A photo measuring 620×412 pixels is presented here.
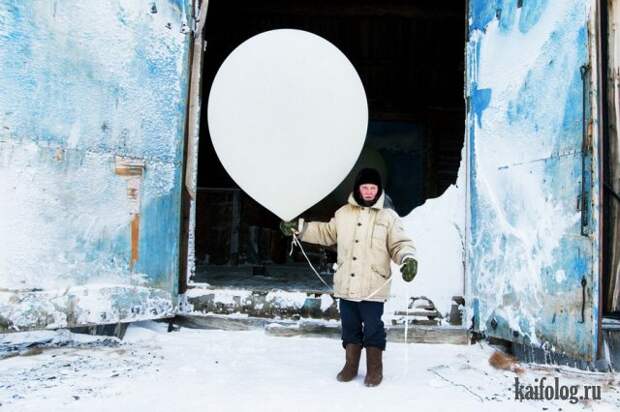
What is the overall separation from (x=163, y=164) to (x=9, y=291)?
4.35 feet

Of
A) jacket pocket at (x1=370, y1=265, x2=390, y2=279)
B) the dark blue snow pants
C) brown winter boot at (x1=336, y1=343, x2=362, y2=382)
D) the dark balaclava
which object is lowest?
brown winter boot at (x1=336, y1=343, x2=362, y2=382)

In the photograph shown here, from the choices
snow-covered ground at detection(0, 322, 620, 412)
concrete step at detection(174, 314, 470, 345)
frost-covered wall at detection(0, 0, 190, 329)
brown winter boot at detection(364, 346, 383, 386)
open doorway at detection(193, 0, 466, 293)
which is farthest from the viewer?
open doorway at detection(193, 0, 466, 293)

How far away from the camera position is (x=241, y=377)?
10.1 ft

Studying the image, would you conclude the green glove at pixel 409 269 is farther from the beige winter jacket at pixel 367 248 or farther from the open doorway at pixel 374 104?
the open doorway at pixel 374 104

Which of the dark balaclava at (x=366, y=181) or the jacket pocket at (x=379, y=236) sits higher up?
the dark balaclava at (x=366, y=181)

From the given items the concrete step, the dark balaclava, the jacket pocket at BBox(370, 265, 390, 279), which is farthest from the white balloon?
the concrete step

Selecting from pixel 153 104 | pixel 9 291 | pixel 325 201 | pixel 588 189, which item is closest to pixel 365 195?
pixel 588 189

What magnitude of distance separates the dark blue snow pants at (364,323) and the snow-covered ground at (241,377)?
9.5 inches

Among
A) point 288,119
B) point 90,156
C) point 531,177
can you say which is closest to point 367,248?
point 288,119

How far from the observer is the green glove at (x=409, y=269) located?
2.81m

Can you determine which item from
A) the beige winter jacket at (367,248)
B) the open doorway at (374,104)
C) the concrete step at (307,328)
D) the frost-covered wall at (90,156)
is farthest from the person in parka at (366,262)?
the open doorway at (374,104)

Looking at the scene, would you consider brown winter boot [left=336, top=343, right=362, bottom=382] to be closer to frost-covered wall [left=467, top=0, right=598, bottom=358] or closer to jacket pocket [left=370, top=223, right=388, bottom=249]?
jacket pocket [left=370, top=223, right=388, bottom=249]

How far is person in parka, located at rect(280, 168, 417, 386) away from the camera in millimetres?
2980

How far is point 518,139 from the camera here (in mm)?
3592
